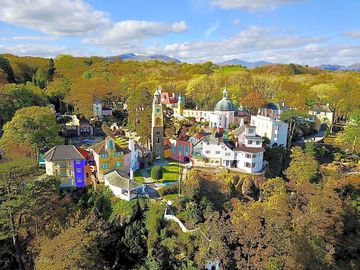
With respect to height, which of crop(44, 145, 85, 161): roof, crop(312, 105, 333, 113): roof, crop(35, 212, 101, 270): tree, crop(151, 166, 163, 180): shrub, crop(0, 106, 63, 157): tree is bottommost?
crop(35, 212, 101, 270): tree

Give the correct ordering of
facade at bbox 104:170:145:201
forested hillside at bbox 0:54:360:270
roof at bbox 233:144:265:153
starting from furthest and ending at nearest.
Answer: roof at bbox 233:144:265:153
facade at bbox 104:170:145:201
forested hillside at bbox 0:54:360:270

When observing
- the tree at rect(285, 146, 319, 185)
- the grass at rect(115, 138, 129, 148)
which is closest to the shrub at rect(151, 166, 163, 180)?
the grass at rect(115, 138, 129, 148)

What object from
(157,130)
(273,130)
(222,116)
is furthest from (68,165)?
(273,130)

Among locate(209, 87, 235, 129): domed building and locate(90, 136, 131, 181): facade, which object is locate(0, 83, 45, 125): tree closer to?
locate(90, 136, 131, 181): facade

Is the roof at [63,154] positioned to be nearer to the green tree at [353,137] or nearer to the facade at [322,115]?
the green tree at [353,137]

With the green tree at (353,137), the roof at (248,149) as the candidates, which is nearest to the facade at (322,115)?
the green tree at (353,137)

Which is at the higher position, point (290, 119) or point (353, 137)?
point (290, 119)

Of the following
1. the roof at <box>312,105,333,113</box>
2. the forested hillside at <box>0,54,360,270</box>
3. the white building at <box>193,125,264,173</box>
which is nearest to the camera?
the forested hillside at <box>0,54,360,270</box>

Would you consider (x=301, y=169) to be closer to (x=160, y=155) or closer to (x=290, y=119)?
(x=290, y=119)
